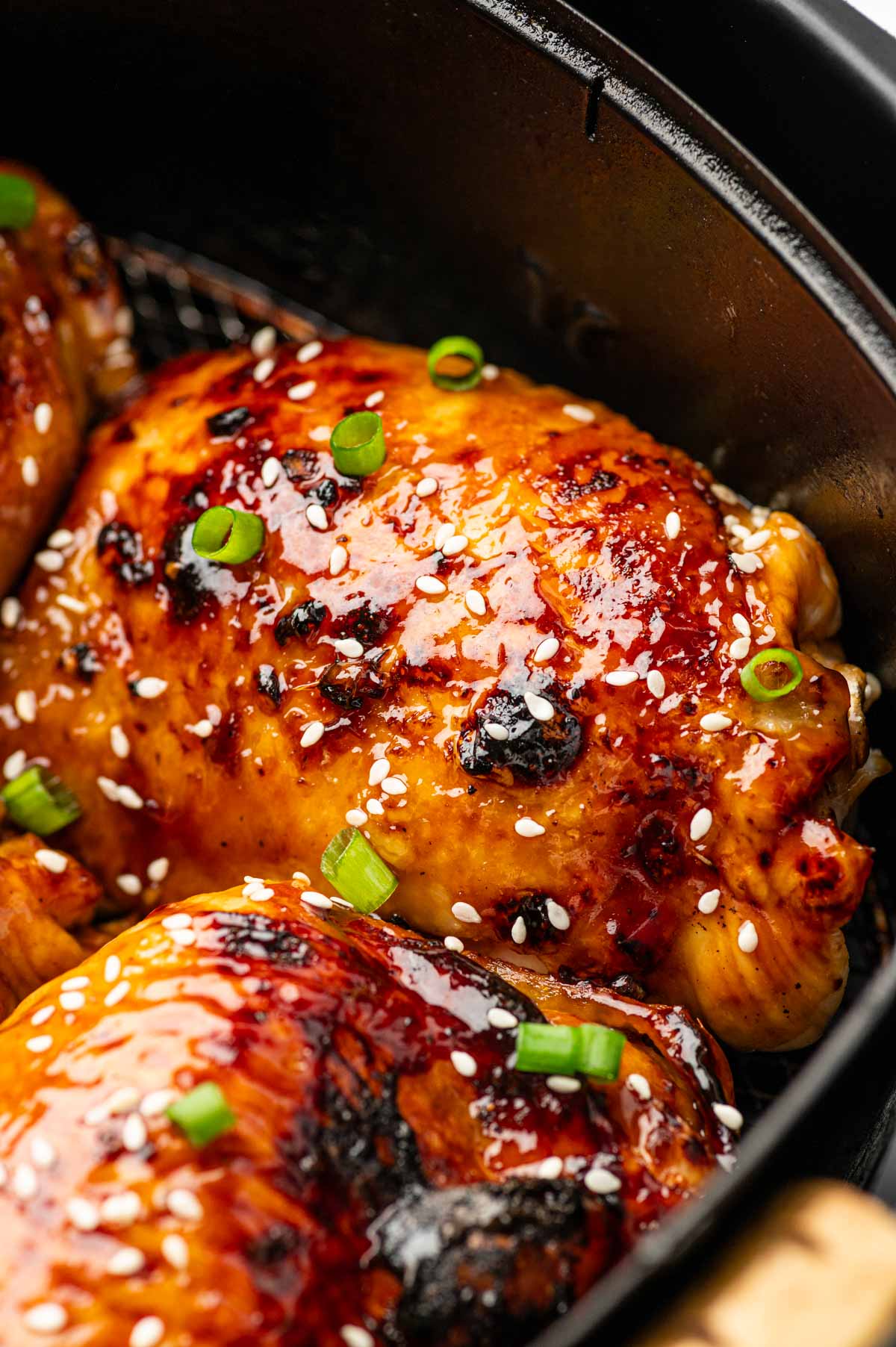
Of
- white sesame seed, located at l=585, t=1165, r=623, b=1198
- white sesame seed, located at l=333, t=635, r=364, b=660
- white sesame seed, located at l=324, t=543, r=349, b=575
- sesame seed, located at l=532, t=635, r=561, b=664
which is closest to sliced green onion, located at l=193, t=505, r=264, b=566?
white sesame seed, located at l=324, t=543, r=349, b=575

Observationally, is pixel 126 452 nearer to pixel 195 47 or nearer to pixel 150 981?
pixel 195 47

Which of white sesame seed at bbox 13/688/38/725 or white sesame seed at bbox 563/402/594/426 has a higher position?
white sesame seed at bbox 563/402/594/426

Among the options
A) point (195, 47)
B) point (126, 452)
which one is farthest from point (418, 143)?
point (126, 452)

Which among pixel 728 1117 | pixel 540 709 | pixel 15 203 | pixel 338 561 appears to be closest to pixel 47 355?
pixel 15 203

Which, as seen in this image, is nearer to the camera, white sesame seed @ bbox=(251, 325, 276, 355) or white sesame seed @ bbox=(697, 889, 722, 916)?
white sesame seed @ bbox=(697, 889, 722, 916)

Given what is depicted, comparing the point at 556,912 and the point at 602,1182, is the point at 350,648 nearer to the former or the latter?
the point at 556,912

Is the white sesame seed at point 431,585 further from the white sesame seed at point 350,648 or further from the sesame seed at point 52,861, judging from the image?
the sesame seed at point 52,861

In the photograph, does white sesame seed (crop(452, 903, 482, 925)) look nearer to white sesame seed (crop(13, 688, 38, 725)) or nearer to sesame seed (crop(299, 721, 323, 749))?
sesame seed (crop(299, 721, 323, 749))
